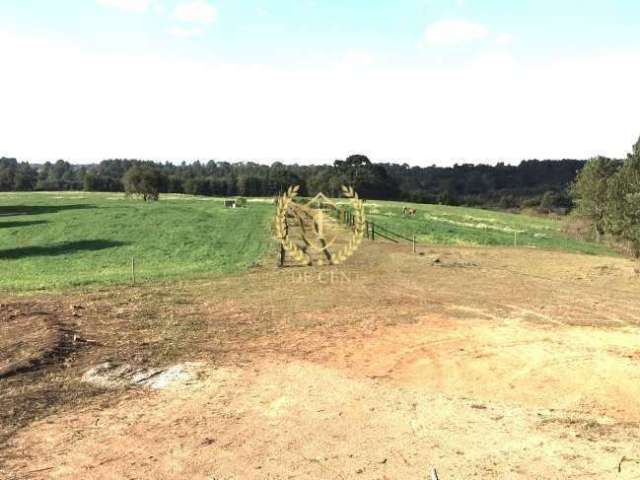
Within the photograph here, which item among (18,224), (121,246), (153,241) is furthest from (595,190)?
(18,224)

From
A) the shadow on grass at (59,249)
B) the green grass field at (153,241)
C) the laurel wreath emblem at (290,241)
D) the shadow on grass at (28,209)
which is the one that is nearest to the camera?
the green grass field at (153,241)

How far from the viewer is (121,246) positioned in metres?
42.8

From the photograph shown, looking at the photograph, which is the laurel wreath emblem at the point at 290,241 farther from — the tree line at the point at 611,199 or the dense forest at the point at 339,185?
the dense forest at the point at 339,185

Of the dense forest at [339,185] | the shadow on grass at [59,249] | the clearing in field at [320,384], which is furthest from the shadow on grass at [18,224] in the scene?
the dense forest at [339,185]

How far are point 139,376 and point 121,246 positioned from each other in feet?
99.7

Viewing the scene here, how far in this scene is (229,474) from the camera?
995 centimetres

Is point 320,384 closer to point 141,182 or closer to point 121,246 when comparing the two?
point 121,246

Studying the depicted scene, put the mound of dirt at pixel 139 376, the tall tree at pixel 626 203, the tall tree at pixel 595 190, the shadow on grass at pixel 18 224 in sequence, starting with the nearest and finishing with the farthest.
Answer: the mound of dirt at pixel 139 376
the tall tree at pixel 626 203
the shadow on grass at pixel 18 224
the tall tree at pixel 595 190

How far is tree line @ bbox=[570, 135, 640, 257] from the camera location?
39.5 m

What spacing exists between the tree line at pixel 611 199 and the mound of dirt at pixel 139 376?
1320 inches

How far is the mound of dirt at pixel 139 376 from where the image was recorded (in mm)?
14234

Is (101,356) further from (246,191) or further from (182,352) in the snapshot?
(246,191)

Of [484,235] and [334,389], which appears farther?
[484,235]

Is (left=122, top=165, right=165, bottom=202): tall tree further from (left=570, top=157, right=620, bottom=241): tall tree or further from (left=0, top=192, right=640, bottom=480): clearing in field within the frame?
(left=0, top=192, right=640, bottom=480): clearing in field
